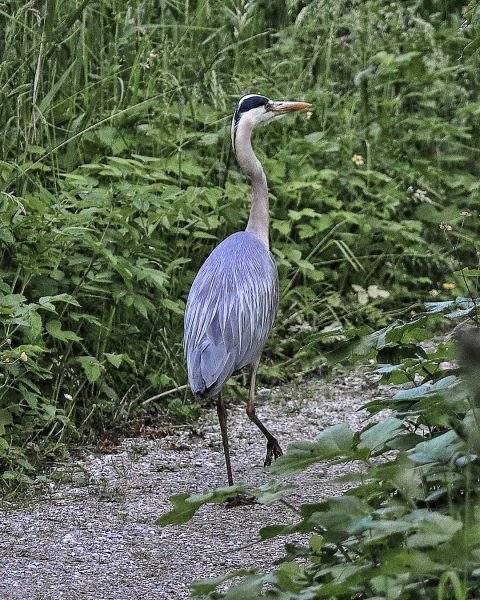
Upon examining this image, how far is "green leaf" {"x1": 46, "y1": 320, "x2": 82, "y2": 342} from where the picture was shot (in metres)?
5.82

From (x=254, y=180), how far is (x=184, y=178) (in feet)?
3.31

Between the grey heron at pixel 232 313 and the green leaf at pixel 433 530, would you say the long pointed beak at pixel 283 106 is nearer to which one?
the grey heron at pixel 232 313

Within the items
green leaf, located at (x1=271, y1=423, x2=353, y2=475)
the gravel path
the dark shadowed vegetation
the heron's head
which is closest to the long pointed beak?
the heron's head

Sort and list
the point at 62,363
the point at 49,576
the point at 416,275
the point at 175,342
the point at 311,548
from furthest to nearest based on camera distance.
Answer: the point at 416,275, the point at 175,342, the point at 62,363, the point at 49,576, the point at 311,548

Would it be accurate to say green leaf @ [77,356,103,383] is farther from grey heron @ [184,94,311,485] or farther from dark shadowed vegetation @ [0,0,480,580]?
grey heron @ [184,94,311,485]

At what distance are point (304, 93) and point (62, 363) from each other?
9.38 feet

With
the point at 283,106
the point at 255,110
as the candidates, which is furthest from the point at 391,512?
the point at 283,106

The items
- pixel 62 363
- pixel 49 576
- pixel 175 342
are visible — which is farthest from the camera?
pixel 175 342

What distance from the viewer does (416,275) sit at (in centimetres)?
810

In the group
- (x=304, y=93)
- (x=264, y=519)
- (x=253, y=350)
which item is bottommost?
(x=264, y=519)

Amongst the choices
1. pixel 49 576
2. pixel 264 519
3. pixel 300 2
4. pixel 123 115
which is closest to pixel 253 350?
pixel 264 519

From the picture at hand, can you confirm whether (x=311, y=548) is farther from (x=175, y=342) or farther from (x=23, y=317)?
(x=175, y=342)

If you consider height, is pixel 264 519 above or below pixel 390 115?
below

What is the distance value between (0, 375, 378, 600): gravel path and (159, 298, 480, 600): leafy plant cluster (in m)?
0.53
